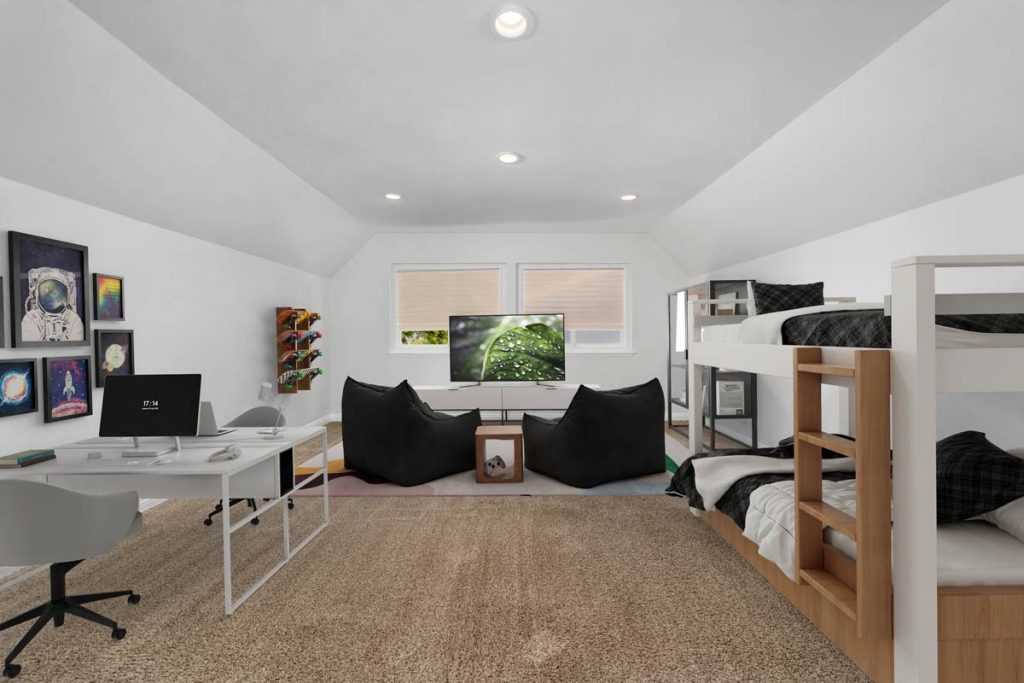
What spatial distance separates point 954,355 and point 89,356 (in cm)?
391

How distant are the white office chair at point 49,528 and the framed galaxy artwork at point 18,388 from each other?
1.02 metres

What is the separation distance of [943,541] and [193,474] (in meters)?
2.70

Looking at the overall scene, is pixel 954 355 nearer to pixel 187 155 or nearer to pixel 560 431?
pixel 560 431

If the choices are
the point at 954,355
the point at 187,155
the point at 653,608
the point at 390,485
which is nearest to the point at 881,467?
the point at 954,355

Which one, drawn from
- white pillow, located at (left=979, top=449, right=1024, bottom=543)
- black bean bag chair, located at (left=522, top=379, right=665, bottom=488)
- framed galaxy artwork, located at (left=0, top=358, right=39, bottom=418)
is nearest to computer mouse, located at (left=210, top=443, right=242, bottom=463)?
framed galaxy artwork, located at (left=0, top=358, right=39, bottom=418)

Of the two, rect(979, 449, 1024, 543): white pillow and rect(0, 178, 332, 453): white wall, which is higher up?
rect(0, 178, 332, 453): white wall

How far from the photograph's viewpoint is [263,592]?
216 centimetres

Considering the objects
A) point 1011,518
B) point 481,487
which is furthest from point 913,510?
point 481,487

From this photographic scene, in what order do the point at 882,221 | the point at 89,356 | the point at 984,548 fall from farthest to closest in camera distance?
the point at 882,221 < the point at 89,356 < the point at 984,548

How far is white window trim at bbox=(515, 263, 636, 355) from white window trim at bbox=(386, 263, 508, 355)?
0.62 feet

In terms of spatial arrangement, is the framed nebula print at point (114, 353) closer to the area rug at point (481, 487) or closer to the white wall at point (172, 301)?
the white wall at point (172, 301)

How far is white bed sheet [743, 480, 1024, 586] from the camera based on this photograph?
1.38 meters

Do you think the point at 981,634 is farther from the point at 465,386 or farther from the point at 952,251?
the point at 465,386

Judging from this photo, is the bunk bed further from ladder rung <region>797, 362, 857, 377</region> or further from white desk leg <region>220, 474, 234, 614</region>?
white desk leg <region>220, 474, 234, 614</region>
